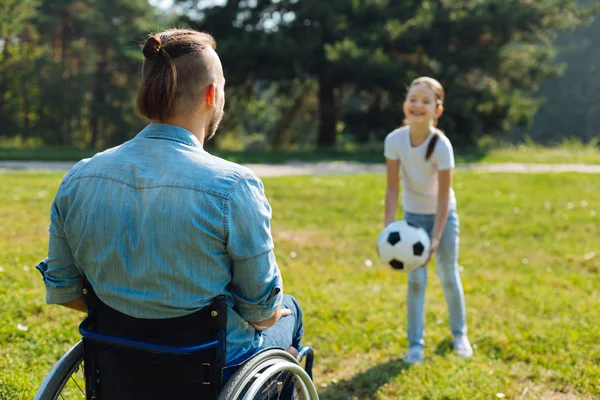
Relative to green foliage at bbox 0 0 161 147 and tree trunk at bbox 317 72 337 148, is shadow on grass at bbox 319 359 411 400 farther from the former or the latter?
green foliage at bbox 0 0 161 147

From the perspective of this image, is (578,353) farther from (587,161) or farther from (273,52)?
(273,52)

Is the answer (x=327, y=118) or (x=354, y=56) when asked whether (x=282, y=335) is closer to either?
(x=354, y=56)

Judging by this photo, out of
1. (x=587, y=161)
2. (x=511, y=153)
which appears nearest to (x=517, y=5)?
(x=511, y=153)

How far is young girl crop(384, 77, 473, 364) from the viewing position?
3.99 metres

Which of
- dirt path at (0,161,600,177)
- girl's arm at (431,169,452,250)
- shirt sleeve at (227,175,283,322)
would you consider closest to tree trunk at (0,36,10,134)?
dirt path at (0,161,600,177)

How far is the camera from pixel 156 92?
2027 mm

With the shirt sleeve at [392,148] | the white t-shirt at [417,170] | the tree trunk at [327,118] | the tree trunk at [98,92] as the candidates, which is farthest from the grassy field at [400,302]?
the tree trunk at [98,92]

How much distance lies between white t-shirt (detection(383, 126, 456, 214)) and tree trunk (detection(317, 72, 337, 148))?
59.6ft

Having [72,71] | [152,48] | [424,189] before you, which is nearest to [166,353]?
[152,48]

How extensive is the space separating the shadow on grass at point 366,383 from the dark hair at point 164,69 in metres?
2.24

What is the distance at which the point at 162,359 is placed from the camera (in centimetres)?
202

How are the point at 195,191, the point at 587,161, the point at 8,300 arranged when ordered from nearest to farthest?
the point at 195,191 → the point at 8,300 → the point at 587,161

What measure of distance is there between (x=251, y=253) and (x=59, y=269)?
68 centimetres

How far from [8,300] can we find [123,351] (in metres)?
2.97
